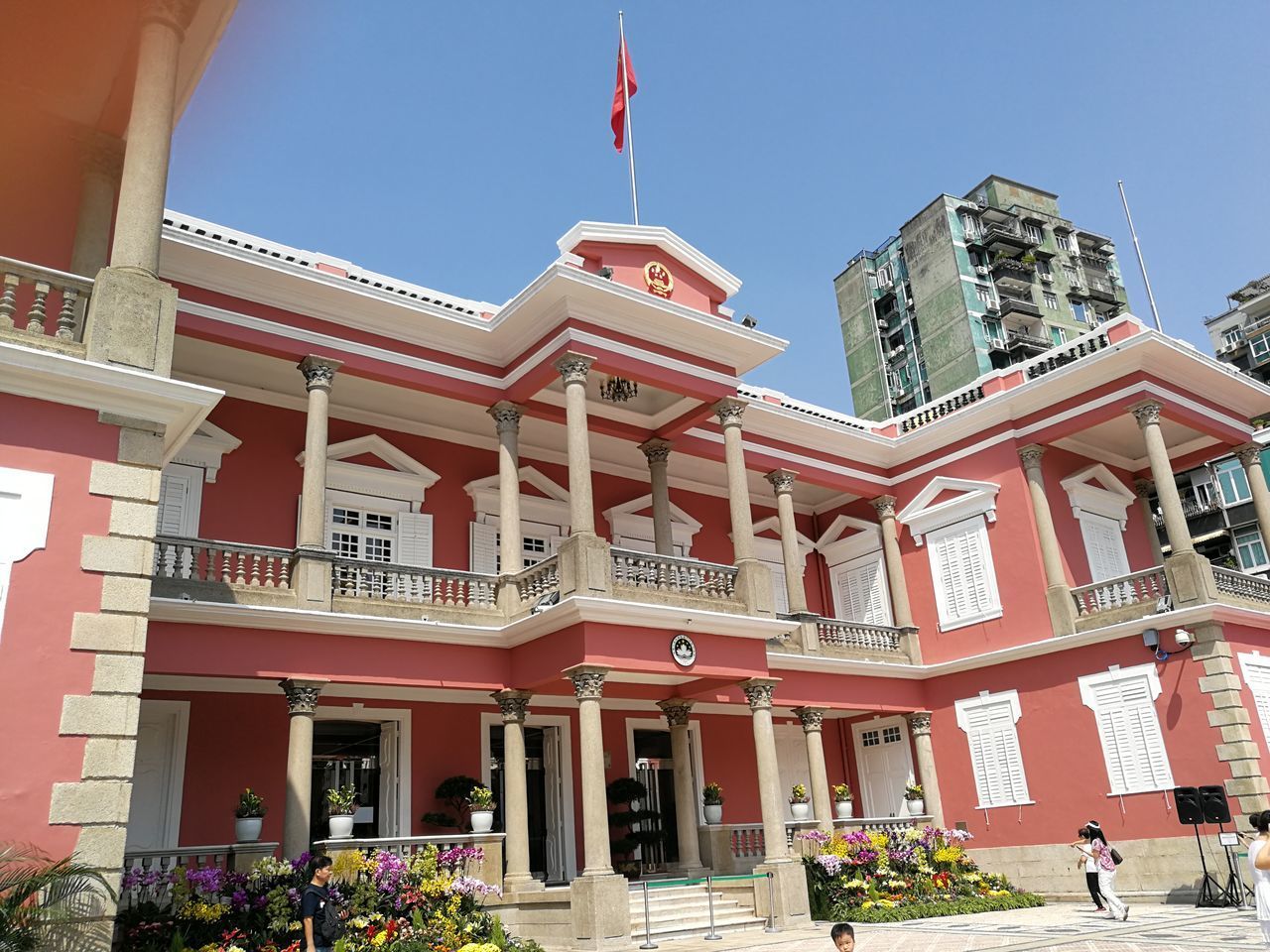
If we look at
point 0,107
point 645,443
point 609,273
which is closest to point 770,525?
point 645,443

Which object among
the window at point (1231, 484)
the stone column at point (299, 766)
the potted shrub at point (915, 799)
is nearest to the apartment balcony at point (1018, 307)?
the window at point (1231, 484)

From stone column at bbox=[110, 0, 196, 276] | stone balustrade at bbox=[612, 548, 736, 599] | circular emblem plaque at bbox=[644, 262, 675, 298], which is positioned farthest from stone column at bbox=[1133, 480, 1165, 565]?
stone column at bbox=[110, 0, 196, 276]

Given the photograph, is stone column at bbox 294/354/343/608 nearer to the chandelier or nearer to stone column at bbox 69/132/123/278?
stone column at bbox 69/132/123/278

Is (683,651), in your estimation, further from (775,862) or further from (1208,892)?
(1208,892)

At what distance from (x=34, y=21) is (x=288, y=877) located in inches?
370

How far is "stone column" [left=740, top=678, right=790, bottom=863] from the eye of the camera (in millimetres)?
14250

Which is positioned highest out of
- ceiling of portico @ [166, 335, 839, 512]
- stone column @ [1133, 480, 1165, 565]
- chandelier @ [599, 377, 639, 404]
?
chandelier @ [599, 377, 639, 404]

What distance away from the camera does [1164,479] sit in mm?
17125

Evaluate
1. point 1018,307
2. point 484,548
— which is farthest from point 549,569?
point 1018,307

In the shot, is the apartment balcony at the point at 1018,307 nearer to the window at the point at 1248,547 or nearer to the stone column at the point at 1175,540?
the window at the point at 1248,547

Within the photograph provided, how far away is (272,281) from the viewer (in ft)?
45.6

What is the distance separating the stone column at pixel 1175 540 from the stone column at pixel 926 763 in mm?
5211

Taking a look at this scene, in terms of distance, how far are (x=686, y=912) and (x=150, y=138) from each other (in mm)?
11369

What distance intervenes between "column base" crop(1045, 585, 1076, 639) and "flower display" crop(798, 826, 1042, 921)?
4.16m
